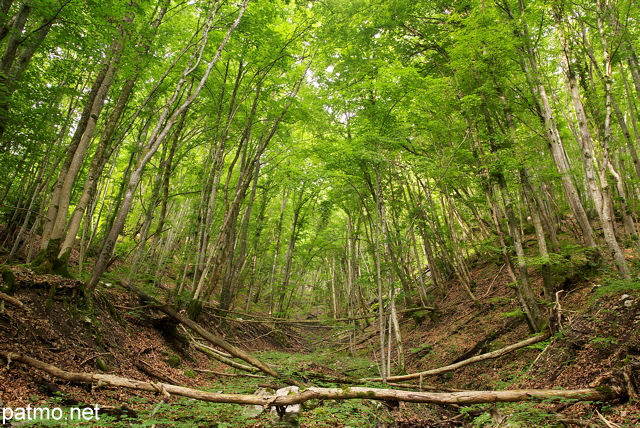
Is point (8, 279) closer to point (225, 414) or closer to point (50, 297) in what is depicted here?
point (50, 297)

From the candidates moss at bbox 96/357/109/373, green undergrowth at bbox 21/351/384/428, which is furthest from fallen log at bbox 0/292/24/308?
green undergrowth at bbox 21/351/384/428

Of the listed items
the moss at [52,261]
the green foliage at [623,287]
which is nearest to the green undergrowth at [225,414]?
the moss at [52,261]

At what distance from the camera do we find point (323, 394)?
3889 millimetres

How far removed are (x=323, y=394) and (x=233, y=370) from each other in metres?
4.01

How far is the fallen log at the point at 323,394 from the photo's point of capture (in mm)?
3512

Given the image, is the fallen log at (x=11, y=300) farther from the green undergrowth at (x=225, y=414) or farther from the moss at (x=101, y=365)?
the green undergrowth at (x=225, y=414)

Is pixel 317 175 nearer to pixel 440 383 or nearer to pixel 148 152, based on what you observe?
pixel 148 152

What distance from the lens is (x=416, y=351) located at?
9.84 meters

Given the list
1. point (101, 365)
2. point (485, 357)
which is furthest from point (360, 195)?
point (101, 365)

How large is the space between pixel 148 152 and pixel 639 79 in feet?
38.4

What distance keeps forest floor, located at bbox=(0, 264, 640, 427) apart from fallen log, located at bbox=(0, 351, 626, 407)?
104 mm

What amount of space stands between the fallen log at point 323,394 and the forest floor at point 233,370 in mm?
104

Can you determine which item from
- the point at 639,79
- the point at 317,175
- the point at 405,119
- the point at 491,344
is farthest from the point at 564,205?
the point at 317,175

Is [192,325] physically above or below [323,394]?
above
